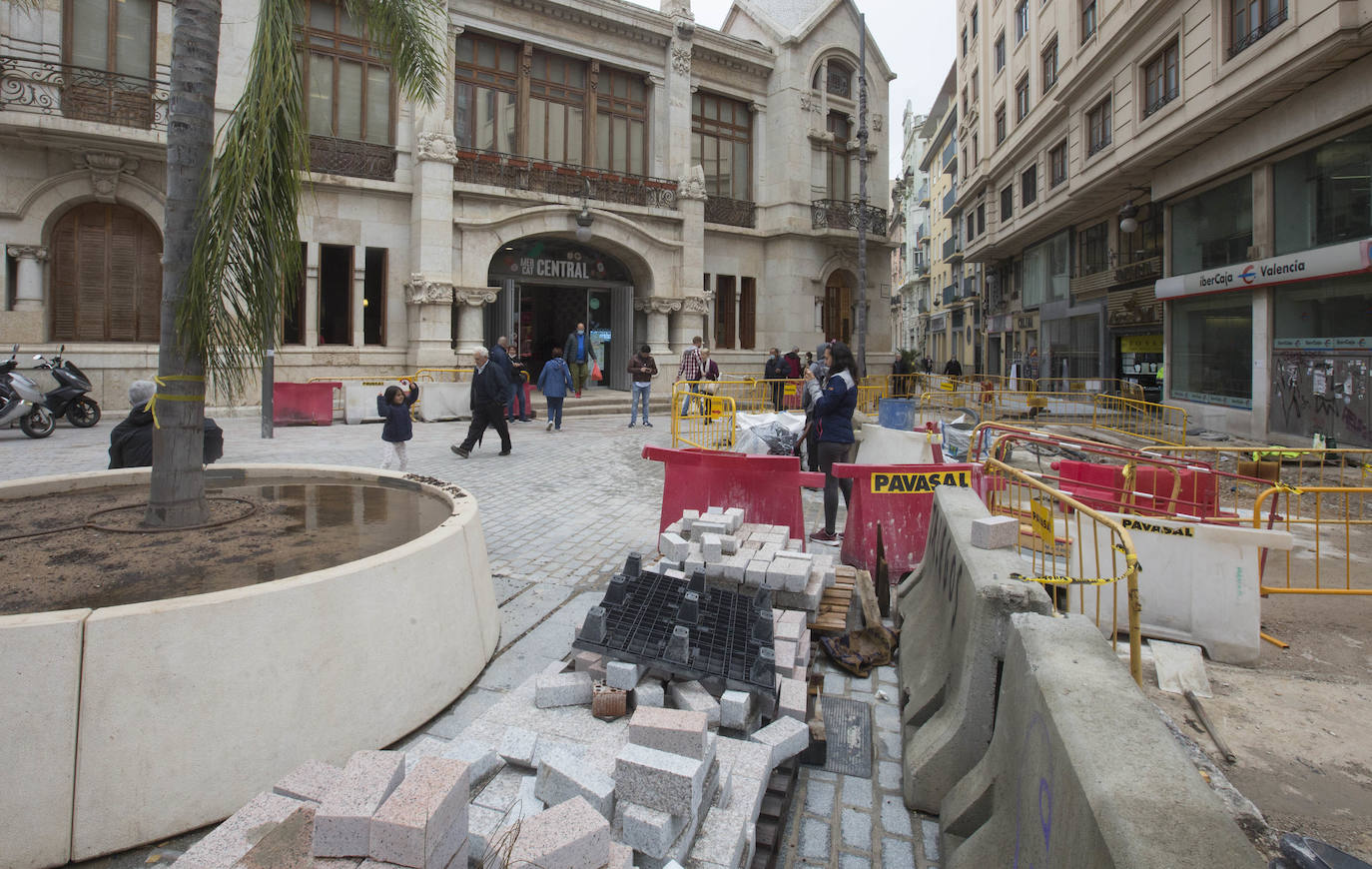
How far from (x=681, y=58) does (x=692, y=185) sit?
13.0ft

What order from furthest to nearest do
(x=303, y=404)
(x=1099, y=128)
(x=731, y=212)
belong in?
1. (x=731, y=212)
2. (x=1099, y=128)
3. (x=303, y=404)

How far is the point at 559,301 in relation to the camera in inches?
996

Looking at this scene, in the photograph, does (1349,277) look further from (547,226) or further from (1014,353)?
(1014,353)

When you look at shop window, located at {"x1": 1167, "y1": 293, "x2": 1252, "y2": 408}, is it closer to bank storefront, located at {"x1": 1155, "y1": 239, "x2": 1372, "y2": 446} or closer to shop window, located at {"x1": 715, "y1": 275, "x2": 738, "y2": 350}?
bank storefront, located at {"x1": 1155, "y1": 239, "x2": 1372, "y2": 446}

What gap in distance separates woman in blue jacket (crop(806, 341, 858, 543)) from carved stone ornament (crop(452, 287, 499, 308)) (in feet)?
45.8

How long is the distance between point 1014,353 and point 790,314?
13.3 m

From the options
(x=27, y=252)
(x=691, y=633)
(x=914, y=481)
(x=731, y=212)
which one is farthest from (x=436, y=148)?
(x=691, y=633)

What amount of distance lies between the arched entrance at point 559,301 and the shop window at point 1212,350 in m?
14.8

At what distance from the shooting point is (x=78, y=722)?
8.75ft

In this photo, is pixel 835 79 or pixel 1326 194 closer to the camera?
pixel 1326 194

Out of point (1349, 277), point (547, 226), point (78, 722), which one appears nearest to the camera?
point (78, 722)

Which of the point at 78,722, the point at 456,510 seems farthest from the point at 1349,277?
the point at 78,722

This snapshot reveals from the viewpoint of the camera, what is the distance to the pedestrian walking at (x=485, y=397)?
1204 cm

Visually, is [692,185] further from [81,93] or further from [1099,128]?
[81,93]
